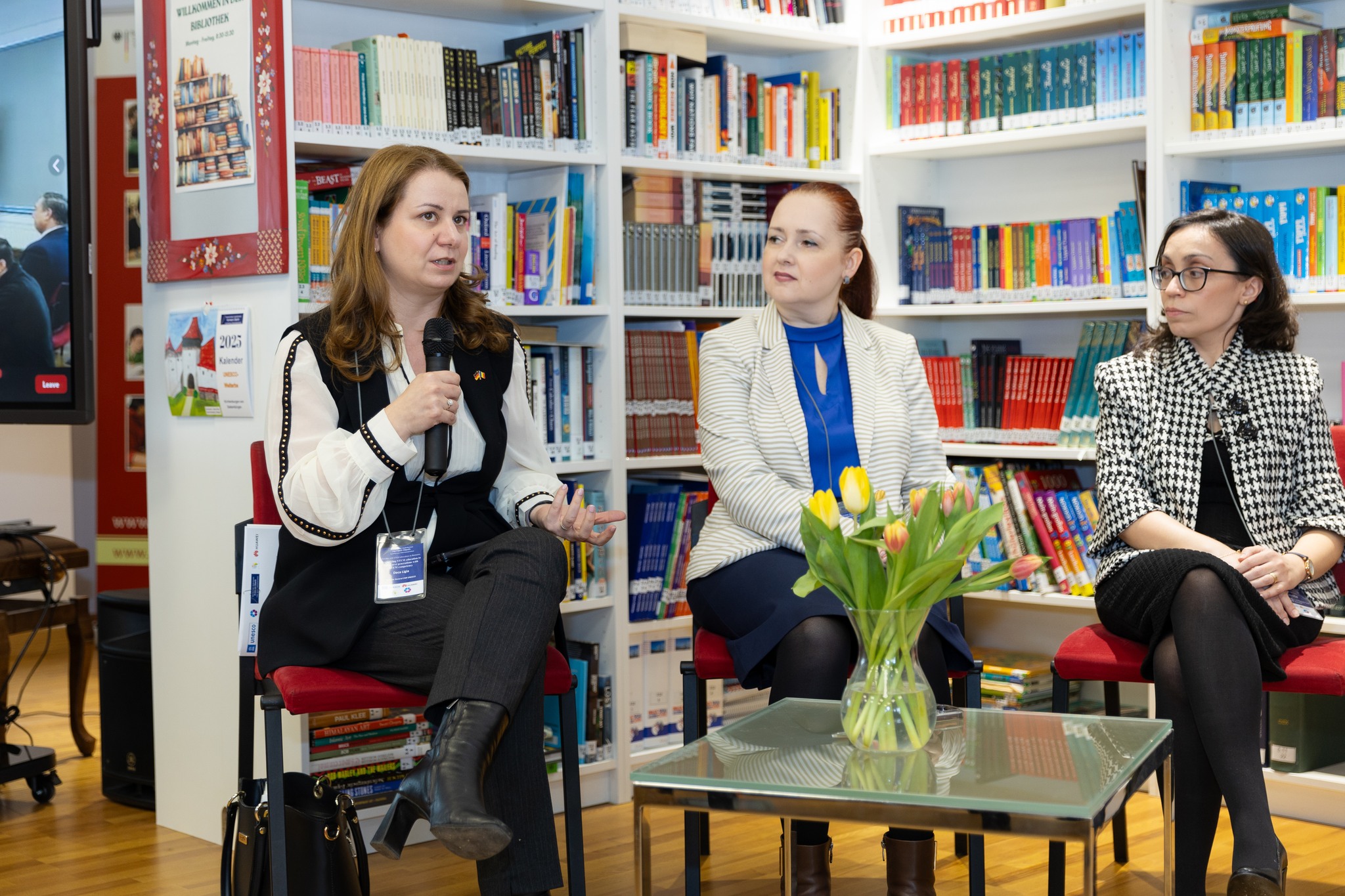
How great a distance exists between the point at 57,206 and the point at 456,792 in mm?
1968

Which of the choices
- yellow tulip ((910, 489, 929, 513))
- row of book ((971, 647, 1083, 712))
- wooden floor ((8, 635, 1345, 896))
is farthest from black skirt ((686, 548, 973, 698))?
row of book ((971, 647, 1083, 712))

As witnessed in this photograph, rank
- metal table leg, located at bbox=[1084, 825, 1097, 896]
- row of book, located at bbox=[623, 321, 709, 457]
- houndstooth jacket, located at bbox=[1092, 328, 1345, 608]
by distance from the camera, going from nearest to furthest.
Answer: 1. metal table leg, located at bbox=[1084, 825, 1097, 896]
2. houndstooth jacket, located at bbox=[1092, 328, 1345, 608]
3. row of book, located at bbox=[623, 321, 709, 457]

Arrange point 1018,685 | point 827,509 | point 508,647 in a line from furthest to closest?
point 1018,685, point 508,647, point 827,509

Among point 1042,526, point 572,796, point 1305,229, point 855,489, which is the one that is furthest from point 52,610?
point 1305,229

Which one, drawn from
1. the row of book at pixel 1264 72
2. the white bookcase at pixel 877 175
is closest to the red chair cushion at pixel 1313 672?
the white bookcase at pixel 877 175

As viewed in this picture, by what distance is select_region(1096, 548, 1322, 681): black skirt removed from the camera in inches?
97.0

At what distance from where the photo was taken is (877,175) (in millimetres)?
4031

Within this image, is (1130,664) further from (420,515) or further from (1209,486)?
(420,515)

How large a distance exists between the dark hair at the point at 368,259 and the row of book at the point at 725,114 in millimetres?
A: 1045

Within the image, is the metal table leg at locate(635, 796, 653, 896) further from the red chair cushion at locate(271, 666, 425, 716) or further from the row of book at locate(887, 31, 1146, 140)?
the row of book at locate(887, 31, 1146, 140)

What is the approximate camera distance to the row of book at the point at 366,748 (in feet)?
10.3

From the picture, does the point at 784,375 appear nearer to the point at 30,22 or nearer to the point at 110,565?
the point at 30,22

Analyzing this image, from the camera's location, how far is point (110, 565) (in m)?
5.56

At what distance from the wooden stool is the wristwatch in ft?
9.23
